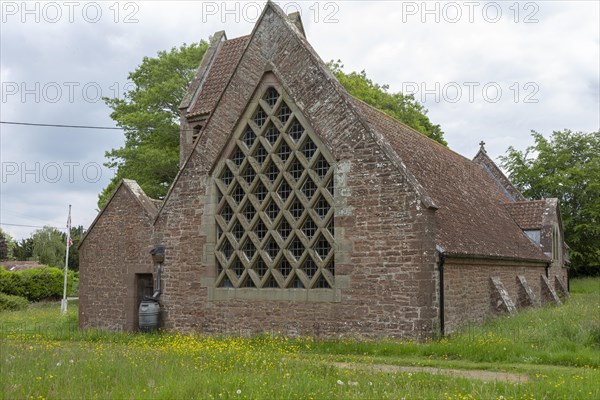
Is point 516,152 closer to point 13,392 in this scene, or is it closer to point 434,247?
point 434,247

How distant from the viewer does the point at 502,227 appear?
23.4 metres

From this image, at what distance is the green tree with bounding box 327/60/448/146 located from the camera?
3891cm

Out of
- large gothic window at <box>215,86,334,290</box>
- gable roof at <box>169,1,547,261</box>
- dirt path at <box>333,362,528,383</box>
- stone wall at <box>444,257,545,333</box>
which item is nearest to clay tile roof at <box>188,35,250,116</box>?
gable roof at <box>169,1,547,261</box>

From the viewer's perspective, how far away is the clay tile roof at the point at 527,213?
89.3ft

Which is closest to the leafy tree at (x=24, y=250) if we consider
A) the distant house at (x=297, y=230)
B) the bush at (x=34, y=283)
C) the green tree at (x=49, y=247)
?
the green tree at (x=49, y=247)

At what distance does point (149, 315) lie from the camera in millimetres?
18391

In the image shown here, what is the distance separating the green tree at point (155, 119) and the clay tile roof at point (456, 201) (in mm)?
17188

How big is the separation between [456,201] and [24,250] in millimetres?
77560

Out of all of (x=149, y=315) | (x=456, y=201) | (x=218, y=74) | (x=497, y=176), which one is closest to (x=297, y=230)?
(x=149, y=315)

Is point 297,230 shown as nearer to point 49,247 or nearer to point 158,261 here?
point 158,261

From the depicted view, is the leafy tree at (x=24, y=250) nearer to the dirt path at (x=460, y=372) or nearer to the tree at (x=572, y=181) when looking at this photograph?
the tree at (x=572, y=181)

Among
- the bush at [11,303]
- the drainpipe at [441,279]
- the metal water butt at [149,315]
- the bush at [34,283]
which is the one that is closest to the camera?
the drainpipe at [441,279]

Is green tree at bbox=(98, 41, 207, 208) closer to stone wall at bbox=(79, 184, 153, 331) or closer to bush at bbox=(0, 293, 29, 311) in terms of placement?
bush at bbox=(0, 293, 29, 311)

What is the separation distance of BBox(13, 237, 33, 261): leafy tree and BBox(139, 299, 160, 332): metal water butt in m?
71.9
